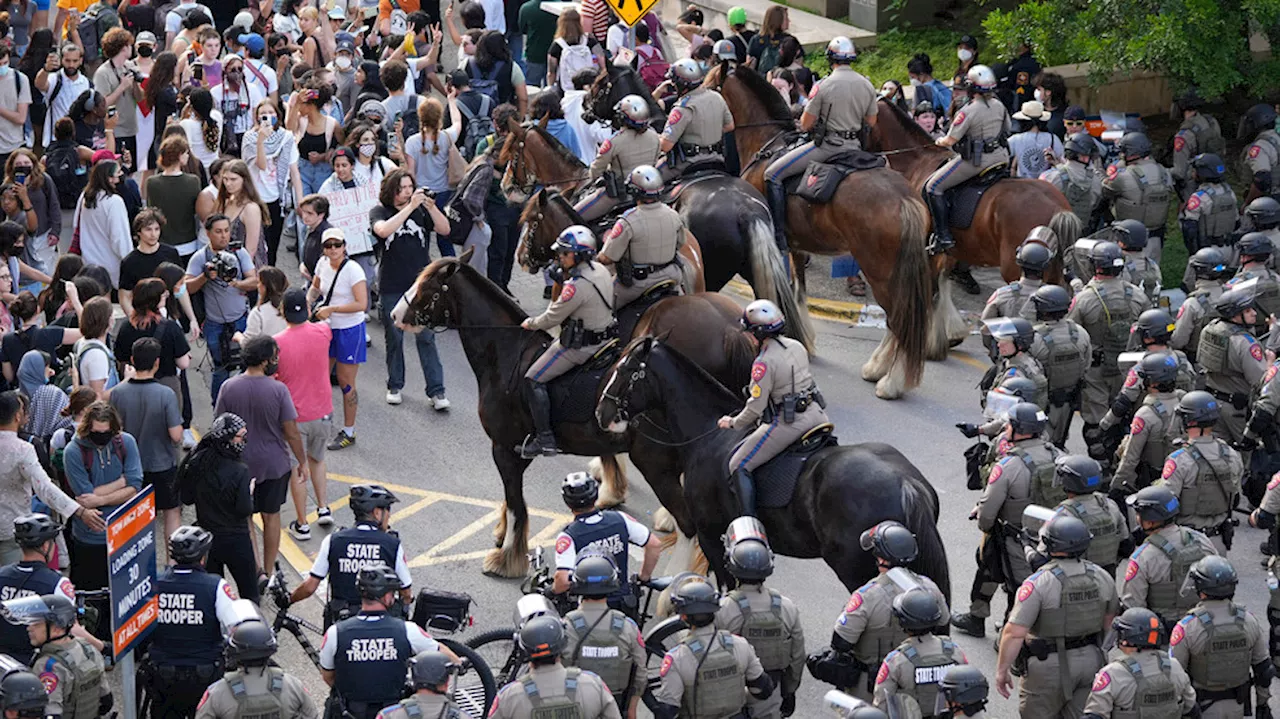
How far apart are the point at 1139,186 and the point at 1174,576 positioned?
23.6ft

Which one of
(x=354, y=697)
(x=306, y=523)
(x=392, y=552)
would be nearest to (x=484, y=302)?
(x=306, y=523)

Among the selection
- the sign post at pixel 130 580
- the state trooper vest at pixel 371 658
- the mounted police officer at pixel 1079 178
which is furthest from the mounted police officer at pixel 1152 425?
the sign post at pixel 130 580

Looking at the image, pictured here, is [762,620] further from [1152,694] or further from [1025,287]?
[1025,287]

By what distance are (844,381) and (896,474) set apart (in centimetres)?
637

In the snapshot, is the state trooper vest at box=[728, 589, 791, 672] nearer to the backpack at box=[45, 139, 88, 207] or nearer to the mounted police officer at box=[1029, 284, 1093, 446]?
the mounted police officer at box=[1029, 284, 1093, 446]

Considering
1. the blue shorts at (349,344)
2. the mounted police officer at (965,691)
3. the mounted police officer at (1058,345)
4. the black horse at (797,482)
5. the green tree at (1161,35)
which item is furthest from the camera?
the green tree at (1161,35)

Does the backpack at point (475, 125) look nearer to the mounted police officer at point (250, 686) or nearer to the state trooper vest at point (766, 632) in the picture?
the state trooper vest at point (766, 632)

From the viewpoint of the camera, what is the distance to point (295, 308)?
1427 cm

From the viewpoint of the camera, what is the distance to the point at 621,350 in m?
14.3

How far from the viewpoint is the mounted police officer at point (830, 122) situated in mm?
17578

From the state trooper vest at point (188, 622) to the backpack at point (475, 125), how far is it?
10073 mm

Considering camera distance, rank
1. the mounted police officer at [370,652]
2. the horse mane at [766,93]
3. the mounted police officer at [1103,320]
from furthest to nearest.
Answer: the horse mane at [766,93], the mounted police officer at [1103,320], the mounted police officer at [370,652]

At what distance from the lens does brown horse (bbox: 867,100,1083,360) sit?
1669cm

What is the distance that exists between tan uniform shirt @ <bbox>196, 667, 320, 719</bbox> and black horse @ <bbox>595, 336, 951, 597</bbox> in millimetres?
3854
